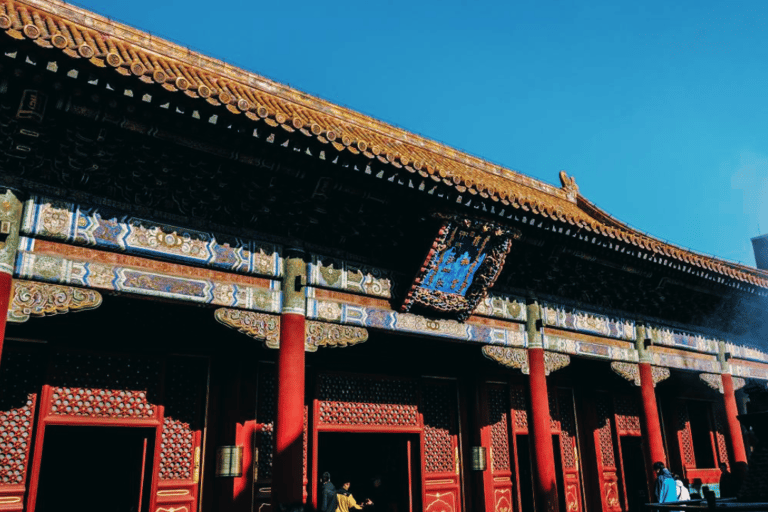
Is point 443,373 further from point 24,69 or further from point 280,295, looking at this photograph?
point 24,69

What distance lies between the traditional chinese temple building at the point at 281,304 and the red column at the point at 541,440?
0.10 ft

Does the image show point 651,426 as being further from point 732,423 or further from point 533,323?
point 533,323

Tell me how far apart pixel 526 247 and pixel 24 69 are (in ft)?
19.9

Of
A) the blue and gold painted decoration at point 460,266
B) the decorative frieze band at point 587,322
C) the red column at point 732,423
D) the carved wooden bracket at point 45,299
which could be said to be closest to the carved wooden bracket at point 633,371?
the decorative frieze band at point 587,322

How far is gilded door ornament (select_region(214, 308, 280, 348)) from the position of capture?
20.6ft

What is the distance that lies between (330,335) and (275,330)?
0.65 m

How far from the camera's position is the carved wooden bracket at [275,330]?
632 cm

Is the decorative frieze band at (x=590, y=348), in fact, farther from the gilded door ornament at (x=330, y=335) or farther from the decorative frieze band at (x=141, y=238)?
the decorative frieze band at (x=141, y=238)

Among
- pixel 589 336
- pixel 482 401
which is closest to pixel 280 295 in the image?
pixel 482 401

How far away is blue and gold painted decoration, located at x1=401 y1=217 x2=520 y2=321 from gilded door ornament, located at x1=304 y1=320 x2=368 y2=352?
77 cm

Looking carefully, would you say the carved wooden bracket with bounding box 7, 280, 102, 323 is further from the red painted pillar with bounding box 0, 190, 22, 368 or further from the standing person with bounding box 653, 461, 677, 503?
the standing person with bounding box 653, 461, 677, 503

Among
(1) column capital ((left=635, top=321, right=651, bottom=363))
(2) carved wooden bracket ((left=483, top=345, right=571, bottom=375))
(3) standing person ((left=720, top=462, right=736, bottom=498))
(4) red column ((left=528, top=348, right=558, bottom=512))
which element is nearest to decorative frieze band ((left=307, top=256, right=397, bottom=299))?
(2) carved wooden bracket ((left=483, top=345, right=571, bottom=375))

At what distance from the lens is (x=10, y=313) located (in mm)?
5191

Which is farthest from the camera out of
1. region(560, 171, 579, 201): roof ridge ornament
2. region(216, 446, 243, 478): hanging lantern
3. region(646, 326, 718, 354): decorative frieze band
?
region(560, 171, 579, 201): roof ridge ornament
